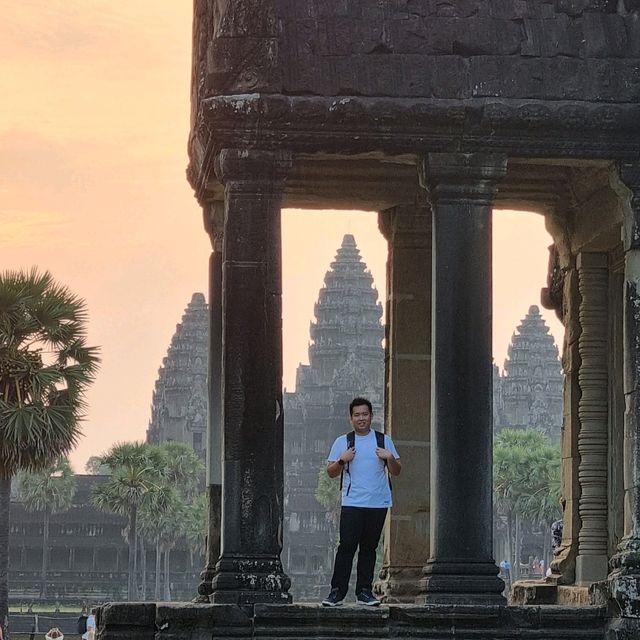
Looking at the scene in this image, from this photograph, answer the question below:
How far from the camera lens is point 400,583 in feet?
56.5

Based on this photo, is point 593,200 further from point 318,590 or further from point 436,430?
point 318,590

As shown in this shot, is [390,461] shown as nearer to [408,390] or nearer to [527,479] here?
[408,390]

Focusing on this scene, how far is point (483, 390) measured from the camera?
14797mm

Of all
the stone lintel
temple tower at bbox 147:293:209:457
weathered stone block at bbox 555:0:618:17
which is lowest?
the stone lintel

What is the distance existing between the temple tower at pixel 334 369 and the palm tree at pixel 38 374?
308ft

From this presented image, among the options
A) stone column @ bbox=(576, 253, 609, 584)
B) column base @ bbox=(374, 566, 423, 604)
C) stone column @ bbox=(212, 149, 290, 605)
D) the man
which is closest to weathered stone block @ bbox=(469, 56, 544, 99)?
stone column @ bbox=(212, 149, 290, 605)

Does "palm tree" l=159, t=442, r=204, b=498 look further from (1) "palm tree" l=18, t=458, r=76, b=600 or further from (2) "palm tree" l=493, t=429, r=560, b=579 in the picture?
(2) "palm tree" l=493, t=429, r=560, b=579

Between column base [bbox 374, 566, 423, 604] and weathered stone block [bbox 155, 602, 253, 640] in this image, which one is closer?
weathered stone block [bbox 155, 602, 253, 640]

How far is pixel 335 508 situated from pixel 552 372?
170 ft

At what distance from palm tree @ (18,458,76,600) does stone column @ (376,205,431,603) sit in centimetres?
7953

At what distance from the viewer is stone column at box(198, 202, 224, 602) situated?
53.7ft

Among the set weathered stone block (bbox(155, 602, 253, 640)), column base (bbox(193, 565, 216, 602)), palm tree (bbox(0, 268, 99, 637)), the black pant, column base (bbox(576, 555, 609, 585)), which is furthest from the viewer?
palm tree (bbox(0, 268, 99, 637))

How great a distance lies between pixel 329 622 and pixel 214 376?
355 centimetres

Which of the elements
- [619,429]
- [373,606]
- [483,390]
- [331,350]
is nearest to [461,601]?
[373,606]
